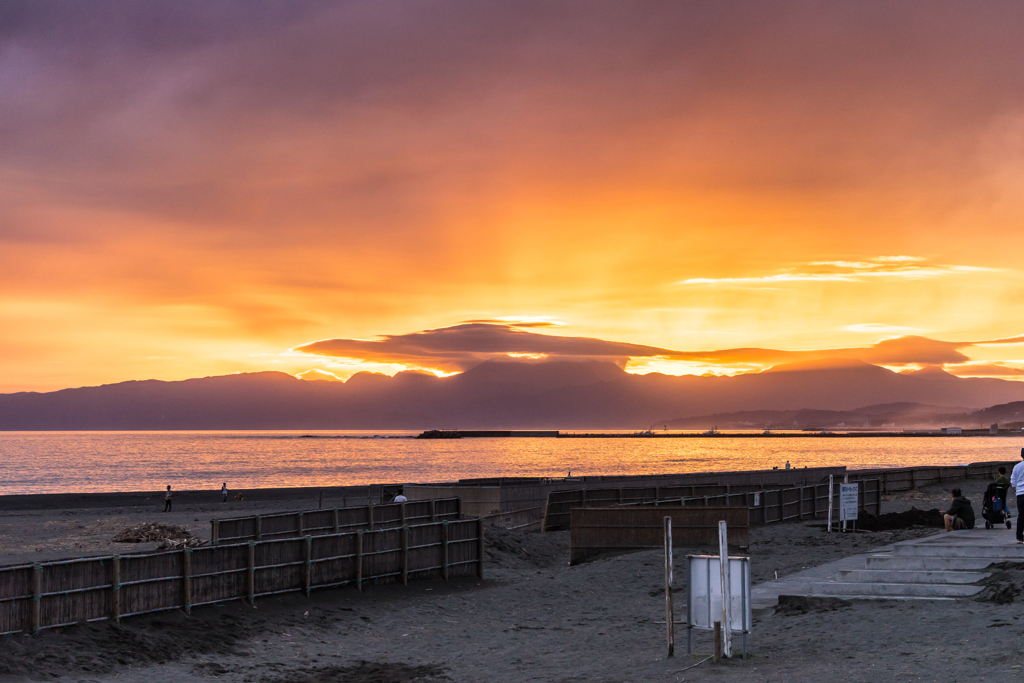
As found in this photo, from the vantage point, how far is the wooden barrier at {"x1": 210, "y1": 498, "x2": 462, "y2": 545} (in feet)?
74.2

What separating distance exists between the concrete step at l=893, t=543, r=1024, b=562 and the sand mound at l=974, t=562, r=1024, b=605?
1.06 meters

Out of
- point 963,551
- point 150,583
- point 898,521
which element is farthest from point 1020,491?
point 150,583

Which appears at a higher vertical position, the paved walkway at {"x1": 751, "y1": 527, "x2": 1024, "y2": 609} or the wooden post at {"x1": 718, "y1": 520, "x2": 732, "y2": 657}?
the wooden post at {"x1": 718, "y1": 520, "x2": 732, "y2": 657}

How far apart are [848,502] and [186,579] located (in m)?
19.3

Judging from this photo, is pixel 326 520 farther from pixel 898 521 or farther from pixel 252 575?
pixel 898 521

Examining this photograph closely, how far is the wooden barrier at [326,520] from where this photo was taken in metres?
22.6

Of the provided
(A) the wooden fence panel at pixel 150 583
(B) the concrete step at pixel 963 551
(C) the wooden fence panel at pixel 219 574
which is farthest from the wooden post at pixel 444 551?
(B) the concrete step at pixel 963 551

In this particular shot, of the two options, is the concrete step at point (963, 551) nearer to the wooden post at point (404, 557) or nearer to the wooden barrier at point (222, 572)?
the wooden barrier at point (222, 572)

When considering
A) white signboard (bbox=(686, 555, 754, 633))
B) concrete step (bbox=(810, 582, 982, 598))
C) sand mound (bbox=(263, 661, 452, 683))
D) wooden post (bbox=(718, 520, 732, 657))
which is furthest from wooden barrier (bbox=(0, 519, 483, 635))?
wooden post (bbox=(718, 520, 732, 657))

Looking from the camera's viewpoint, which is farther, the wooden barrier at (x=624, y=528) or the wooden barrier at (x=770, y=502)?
the wooden barrier at (x=770, y=502)

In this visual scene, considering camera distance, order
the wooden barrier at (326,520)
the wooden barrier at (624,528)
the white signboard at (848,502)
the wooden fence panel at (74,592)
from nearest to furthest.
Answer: the wooden fence panel at (74,592), the wooden barrier at (326,520), the wooden barrier at (624,528), the white signboard at (848,502)

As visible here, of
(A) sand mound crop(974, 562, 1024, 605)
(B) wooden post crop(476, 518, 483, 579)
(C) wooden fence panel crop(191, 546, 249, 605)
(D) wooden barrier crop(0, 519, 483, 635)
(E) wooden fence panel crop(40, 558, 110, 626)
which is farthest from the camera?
(B) wooden post crop(476, 518, 483, 579)

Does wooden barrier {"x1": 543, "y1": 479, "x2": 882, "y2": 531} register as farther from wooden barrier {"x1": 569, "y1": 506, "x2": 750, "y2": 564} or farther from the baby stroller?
the baby stroller

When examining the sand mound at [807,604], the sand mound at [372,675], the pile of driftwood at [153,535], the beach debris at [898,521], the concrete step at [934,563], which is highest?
the concrete step at [934,563]
